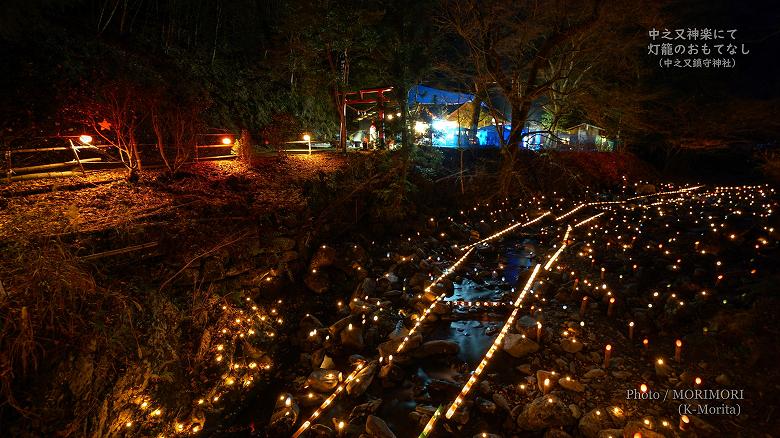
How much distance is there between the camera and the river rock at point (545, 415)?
4137 mm

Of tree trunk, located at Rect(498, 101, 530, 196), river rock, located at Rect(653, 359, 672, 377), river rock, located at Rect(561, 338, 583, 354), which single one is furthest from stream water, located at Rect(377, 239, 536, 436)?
tree trunk, located at Rect(498, 101, 530, 196)

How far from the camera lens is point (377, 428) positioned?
13.9 feet

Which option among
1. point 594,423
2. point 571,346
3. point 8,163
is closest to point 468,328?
point 571,346

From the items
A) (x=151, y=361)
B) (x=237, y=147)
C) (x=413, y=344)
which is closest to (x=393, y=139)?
(x=237, y=147)

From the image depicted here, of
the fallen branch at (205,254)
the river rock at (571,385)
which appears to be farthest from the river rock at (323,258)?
the river rock at (571,385)

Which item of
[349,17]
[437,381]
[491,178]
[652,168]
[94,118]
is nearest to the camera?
[437,381]

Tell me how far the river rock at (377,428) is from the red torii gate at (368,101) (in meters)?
8.82

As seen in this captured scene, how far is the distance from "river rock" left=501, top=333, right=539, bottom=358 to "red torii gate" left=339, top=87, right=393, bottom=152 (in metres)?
7.81

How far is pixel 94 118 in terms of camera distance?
8586mm

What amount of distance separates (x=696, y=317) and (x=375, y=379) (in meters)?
5.38

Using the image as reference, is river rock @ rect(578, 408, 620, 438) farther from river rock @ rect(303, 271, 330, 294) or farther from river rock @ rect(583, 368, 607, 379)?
river rock @ rect(303, 271, 330, 294)

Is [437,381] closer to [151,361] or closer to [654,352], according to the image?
[654,352]

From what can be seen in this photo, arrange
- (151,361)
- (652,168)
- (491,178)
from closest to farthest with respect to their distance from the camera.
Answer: (151,361), (491,178), (652,168)

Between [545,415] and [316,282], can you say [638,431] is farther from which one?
[316,282]
